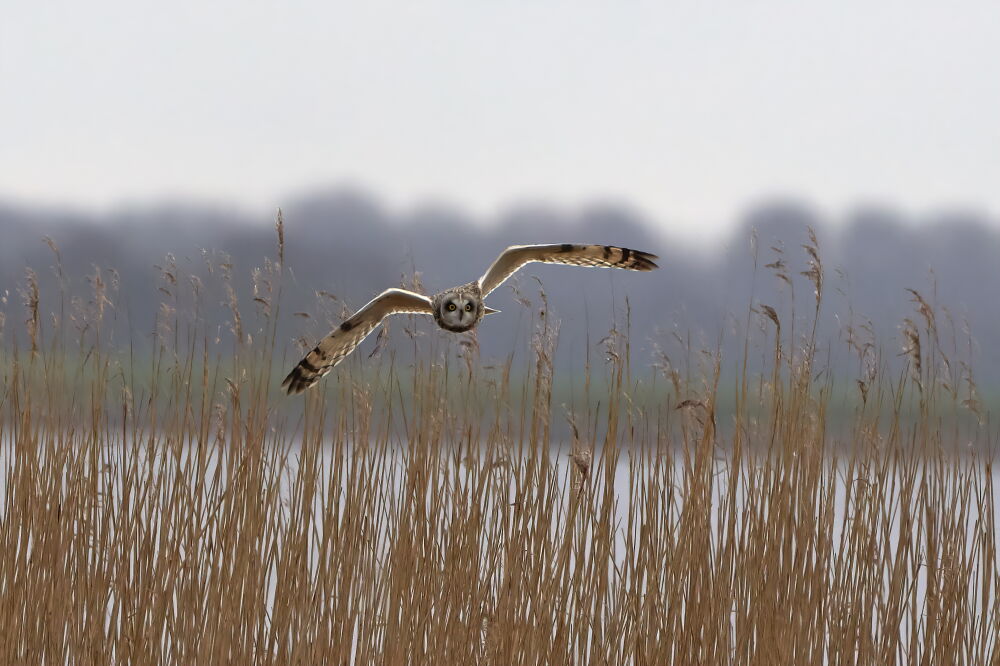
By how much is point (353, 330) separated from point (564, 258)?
768 mm

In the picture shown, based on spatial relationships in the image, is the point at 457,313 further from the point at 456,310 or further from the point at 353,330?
the point at 353,330

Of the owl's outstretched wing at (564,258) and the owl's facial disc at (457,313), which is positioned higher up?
the owl's outstretched wing at (564,258)

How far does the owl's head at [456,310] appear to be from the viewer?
3.05m

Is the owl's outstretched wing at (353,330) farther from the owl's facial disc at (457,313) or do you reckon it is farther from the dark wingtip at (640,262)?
the dark wingtip at (640,262)

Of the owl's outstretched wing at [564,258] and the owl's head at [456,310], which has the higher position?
the owl's outstretched wing at [564,258]

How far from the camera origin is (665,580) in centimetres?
283

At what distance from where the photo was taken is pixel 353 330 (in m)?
3.19

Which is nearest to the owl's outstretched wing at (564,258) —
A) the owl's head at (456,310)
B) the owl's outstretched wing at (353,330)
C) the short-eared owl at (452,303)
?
the short-eared owl at (452,303)

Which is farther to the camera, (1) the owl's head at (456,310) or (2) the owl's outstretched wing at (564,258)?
(2) the owl's outstretched wing at (564,258)

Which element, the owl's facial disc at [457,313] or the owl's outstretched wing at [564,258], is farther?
the owl's outstretched wing at [564,258]

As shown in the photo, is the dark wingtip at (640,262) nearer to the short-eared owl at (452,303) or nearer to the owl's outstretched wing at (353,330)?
the short-eared owl at (452,303)

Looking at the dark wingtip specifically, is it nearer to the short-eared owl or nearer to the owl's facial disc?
the short-eared owl

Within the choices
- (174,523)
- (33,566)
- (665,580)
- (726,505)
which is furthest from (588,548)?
(33,566)

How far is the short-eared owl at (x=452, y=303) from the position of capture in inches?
121
